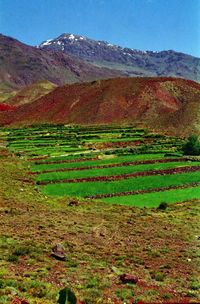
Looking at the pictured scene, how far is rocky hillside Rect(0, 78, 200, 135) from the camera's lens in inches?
4756

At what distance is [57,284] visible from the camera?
69.3 feet

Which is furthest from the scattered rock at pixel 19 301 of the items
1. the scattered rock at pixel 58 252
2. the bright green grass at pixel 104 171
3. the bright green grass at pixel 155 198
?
the bright green grass at pixel 104 171

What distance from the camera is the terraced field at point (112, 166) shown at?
160ft

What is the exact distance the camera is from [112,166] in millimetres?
64188

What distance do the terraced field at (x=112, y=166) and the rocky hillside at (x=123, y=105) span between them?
16.3 m


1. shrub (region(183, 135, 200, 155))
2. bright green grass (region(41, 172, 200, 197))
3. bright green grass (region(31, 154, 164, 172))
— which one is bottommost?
bright green grass (region(41, 172, 200, 197))

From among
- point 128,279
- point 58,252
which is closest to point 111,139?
point 58,252

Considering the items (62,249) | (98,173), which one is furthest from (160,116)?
(62,249)

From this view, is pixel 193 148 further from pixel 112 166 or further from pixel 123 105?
pixel 123 105

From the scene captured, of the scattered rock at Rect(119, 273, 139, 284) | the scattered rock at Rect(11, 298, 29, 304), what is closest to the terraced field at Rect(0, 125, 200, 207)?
the scattered rock at Rect(119, 273, 139, 284)

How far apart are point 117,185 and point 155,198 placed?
250 inches

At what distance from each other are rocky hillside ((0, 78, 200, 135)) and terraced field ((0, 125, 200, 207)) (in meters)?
16.3

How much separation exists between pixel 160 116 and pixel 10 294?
107 meters

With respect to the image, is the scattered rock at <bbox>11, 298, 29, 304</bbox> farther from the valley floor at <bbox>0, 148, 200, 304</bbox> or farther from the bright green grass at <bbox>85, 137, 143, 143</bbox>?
the bright green grass at <bbox>85, 137, 143, 143</bbox>
